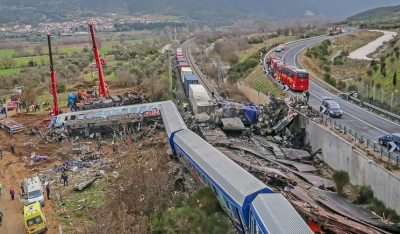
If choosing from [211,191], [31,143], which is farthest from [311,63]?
[211,191]

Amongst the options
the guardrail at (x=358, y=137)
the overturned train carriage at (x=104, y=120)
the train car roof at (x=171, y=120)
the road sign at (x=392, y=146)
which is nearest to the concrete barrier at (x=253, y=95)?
the guardrail at (x=358, y=137)

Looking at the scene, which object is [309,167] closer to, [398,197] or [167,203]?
[398,197]

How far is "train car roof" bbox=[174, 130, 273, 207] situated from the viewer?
15326 mm

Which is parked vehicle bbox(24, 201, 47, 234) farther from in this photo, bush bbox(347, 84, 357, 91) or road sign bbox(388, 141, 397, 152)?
bush bbox(347, 84, 357, 91)

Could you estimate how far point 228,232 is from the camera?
51.8 ft

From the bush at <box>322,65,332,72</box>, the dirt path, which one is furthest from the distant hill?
the bush at <box>322,65,332,72</box>

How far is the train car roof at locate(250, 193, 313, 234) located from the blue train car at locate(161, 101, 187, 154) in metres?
11.9

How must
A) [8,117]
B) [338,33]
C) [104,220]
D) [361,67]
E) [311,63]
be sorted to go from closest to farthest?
1. [104,220]
2. [8,117]
3. [361,67]
4. [311,63]
5. [338,33]

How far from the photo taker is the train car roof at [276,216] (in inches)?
483

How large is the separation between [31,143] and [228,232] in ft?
83.1

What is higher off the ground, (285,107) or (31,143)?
(285,107)

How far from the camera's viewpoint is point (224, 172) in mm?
17422

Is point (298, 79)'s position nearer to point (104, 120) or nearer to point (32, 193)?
point (104, 120)

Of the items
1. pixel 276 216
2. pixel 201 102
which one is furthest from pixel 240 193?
pixel 201 102
